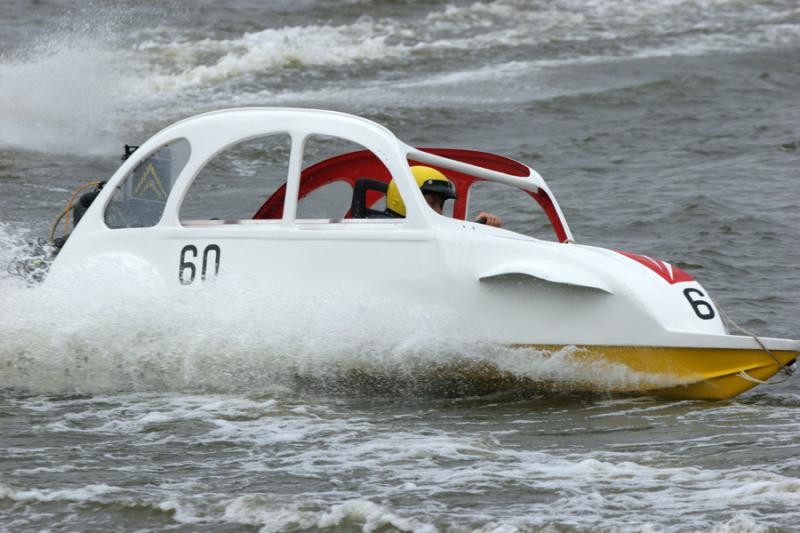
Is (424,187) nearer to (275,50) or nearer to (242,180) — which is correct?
(242,180)

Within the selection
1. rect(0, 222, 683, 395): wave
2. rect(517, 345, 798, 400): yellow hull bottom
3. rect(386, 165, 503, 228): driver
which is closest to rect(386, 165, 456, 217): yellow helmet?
rect(386, 165, 503, 228): driver

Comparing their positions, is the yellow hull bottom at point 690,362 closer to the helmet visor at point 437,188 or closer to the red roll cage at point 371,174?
the helmet visor at point 437,188

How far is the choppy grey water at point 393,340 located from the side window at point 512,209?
40cm

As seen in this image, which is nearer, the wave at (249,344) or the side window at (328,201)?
the wave at (249,344)

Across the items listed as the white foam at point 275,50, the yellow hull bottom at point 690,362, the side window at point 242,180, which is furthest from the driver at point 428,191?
the white foam at point 275,50

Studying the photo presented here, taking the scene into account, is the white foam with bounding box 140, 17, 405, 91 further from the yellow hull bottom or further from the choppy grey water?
the yellow hull bottom

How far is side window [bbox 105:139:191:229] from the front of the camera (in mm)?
9766

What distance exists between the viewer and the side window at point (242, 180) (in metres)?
14.1

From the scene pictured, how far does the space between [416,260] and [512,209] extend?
6342 millimetres

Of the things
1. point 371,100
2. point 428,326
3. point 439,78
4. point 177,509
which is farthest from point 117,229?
point 439,78

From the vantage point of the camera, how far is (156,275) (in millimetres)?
9547

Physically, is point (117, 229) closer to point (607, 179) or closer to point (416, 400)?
point (416, 400)

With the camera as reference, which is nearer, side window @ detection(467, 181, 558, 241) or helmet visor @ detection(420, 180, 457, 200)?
helmet visor @ detection(420, 180, 457, 200)

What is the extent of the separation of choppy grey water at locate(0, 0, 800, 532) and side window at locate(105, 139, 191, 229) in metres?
0.66
